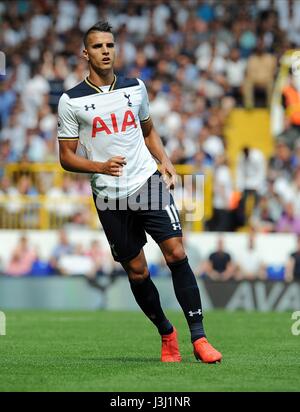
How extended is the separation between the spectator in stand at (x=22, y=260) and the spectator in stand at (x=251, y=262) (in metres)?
3.65

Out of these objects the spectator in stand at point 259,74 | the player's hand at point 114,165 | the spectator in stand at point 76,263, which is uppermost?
the spectator in stand at point 259,74

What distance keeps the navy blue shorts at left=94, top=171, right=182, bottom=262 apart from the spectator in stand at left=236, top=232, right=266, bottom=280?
10718 mm

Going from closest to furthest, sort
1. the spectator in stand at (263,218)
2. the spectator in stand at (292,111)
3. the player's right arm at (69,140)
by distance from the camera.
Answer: the player's right arm at (69,140)
the spectator in stand at (263,218)
the spectator in stand at (292,111)

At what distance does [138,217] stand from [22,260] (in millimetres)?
10855

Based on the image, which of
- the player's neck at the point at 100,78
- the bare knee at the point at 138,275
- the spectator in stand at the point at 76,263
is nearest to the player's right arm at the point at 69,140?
the player's neck at the point at 100,78

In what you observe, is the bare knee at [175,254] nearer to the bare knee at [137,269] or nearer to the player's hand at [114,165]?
the bare knee at [137,269]

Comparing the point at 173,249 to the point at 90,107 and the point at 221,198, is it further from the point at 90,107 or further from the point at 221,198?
the point at 221,198

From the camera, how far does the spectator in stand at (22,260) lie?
19797 millimetres

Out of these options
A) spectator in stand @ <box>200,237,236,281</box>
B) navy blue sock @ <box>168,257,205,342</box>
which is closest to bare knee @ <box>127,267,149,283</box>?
navy blue sock @ <box>168,257,205,342</box>

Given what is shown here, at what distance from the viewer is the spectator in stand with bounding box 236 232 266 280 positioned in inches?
787

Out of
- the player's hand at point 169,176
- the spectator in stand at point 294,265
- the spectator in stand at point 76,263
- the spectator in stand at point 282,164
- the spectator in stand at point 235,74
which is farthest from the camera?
the spectator in stand at point 235,74

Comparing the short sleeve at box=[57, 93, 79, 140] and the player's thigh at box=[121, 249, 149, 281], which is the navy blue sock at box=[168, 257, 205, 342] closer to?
the player's thigh at box=[121, 249, 149, 281]

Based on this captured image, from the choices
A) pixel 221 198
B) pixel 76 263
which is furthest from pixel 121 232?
pixel 221 198
